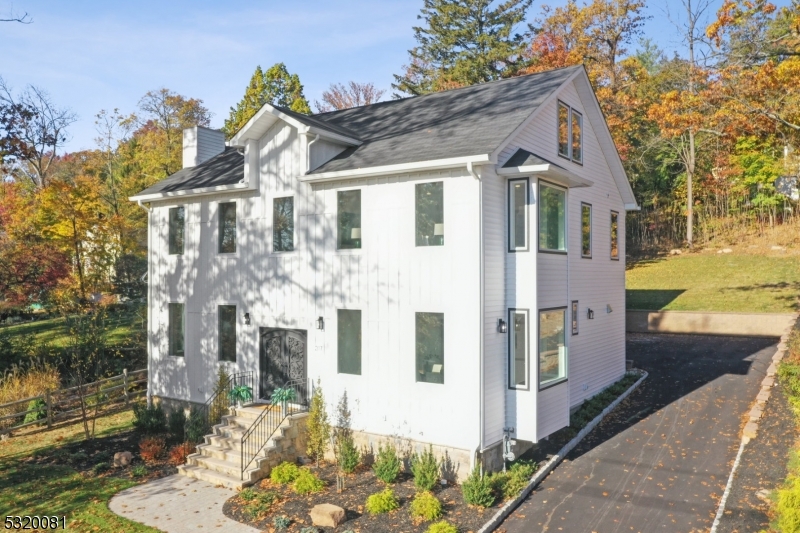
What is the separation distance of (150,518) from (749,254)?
A: 32.3 meters

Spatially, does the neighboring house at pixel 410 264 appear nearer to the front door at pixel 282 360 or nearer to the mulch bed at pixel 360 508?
the front door at pixel 282 360

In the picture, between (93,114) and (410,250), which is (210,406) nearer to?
(410,250)

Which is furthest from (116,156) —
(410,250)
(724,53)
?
(724,53)

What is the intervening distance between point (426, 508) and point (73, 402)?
14.2 metres

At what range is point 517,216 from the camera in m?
12.3

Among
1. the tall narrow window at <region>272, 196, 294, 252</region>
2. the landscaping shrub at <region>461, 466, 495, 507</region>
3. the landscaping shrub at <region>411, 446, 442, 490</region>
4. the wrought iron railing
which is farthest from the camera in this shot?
the wrought iron railing

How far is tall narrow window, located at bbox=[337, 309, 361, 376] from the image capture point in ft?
43.2

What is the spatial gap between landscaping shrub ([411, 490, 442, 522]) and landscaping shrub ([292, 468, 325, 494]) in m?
2.25

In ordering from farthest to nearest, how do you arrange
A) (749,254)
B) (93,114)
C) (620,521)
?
(93,114) → (749,254) → (620,521)

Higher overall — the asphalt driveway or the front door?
the front door

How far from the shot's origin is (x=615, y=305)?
734 inches

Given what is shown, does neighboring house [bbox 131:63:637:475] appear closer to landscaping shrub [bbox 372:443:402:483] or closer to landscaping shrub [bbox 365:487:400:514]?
landscaping shrub [bbox 372:443:402:483]

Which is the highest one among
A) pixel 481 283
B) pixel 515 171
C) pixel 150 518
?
pixel 515 171

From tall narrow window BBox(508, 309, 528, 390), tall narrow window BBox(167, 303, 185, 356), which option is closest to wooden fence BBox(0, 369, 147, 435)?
tall narrow window BBox(167, 303, 185, 356)
